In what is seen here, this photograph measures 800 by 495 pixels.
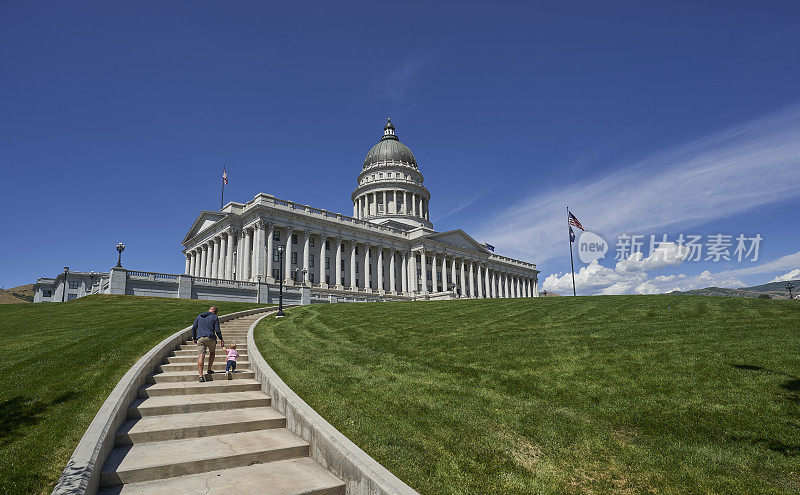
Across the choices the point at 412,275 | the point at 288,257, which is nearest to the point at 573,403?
the point at 288,257

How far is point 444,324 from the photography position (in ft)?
59.6

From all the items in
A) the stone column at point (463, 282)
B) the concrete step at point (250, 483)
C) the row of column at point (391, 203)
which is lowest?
the concrete step at point (250, 483)

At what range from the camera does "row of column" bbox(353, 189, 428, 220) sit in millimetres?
93938

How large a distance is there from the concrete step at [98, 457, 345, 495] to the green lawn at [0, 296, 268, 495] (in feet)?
3.62

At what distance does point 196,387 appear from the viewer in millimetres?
10336

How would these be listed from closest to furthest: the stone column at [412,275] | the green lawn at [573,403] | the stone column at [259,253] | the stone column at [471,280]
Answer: the green lawn at [573,403], the stone column at [259,253], the stone column at [412,275], the stone column at [471,280]

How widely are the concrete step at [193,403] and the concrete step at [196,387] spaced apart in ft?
0.51

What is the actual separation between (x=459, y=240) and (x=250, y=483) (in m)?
81.1

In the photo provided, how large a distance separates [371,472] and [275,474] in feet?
6.13

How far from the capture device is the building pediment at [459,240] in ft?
263

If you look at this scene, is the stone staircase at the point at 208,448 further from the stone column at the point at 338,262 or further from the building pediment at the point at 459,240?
the building pediment at the point at 459,240

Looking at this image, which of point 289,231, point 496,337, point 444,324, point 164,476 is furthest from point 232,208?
point 164,476

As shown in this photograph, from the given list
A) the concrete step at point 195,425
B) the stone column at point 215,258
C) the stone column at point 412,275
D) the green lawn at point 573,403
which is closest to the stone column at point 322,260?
the stone column at point 215,258

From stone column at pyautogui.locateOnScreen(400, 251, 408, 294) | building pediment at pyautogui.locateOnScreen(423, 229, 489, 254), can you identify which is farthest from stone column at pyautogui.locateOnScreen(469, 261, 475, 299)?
stone column at pyautogui.locateOnScreen(400, 251, 408, 294)
